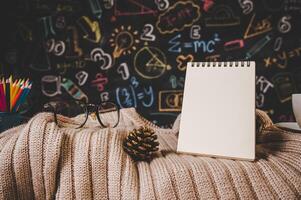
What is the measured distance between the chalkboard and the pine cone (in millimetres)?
1071

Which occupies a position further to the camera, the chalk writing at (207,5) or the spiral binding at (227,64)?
the chalk writing at (207,5)

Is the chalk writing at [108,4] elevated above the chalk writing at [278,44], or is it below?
above

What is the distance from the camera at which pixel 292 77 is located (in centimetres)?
170

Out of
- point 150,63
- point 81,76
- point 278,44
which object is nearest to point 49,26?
point 81,76

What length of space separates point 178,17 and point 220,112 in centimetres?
112

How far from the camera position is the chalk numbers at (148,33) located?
1.74 m

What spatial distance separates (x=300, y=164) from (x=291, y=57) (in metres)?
1.22

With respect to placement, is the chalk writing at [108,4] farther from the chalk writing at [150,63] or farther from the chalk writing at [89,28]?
the chalk writing at [150,63]

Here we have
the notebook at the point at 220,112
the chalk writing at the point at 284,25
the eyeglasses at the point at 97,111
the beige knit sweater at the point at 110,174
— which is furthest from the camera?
the chalk writing at the point at 284,25

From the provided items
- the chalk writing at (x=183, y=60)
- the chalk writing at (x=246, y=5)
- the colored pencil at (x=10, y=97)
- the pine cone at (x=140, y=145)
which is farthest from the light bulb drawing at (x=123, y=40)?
the pine cone at (x=140, y=145)

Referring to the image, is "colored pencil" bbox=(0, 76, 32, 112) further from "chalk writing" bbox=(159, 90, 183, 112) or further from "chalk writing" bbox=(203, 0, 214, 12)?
"chalk writing" bbox=(203, 0, 214, 12)

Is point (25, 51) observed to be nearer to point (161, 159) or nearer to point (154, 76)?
point (154, 76)

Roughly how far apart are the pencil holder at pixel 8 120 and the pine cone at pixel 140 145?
0.93 ft

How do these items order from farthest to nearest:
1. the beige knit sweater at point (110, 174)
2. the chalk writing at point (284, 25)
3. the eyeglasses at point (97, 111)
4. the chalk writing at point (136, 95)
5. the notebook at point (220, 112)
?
the chalk writing at point (136, 95) < the chalk writing at point (284, 25) < the eyeglasses at point (97, 111) < the notebook at point (220, 112) < the beige knit sweater at point (110, 174)
